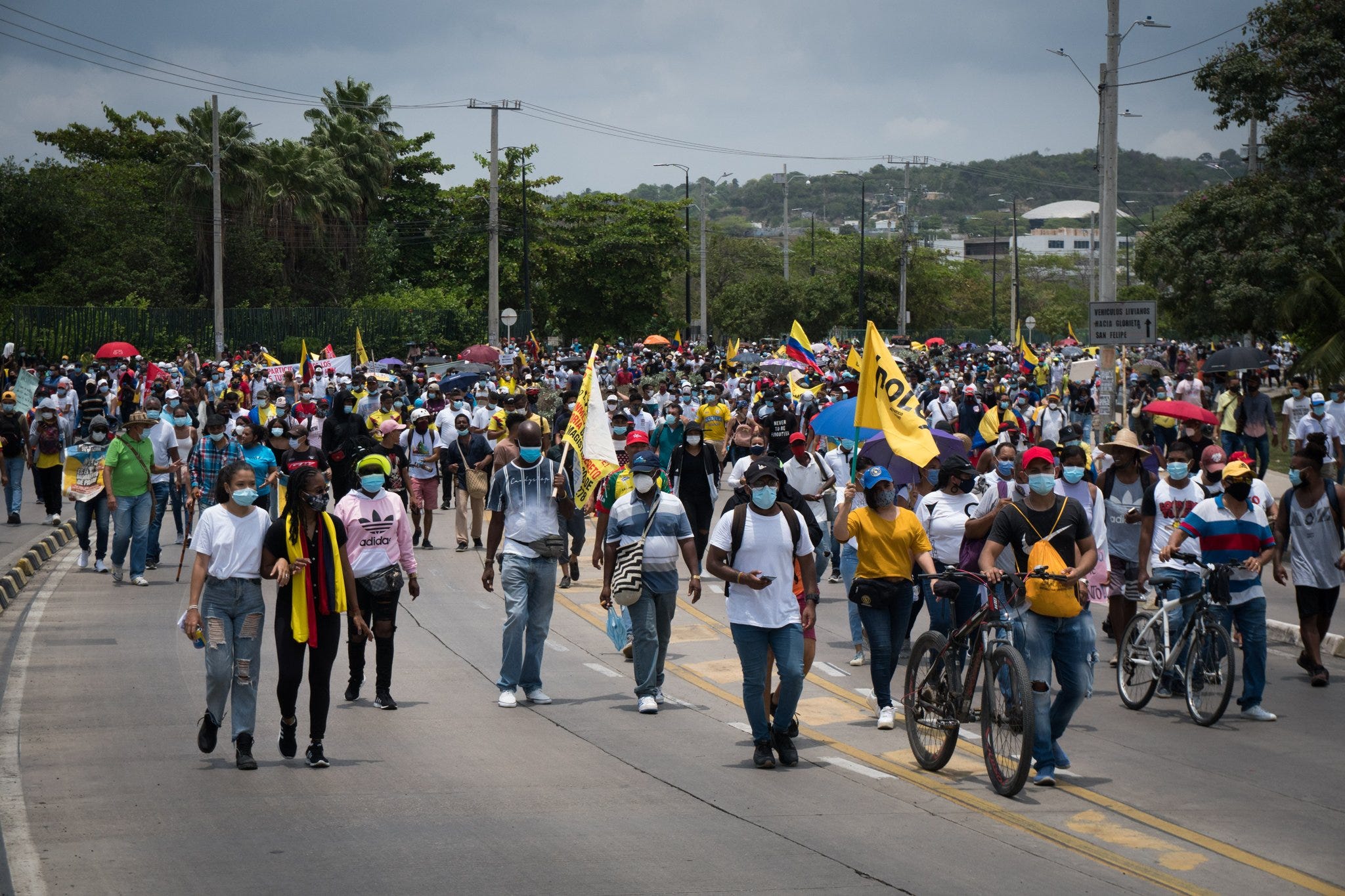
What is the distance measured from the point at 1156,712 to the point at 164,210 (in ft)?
187

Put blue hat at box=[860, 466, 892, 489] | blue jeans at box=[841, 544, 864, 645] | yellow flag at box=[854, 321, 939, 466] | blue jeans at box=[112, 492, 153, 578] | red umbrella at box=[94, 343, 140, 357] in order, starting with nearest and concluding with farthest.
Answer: blue hat at box=[860, 466, 892, 489]
blue jeans at box=[841, 544, 864, 645]
yellow flag at box=[854, 321, 939, 466]
blue jeans at box=[112, 492, 153, 578]
red umbrella at box=[94, 343, 140, 357]

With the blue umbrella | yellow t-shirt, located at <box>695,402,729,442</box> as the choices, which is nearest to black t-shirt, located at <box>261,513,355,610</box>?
the blue umbrella

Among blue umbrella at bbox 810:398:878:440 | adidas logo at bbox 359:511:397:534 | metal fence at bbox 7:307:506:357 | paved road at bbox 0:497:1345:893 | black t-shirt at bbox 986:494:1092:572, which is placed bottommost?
paved road at bbox 0:497:1345:893

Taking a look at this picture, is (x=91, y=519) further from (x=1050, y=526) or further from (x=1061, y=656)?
(x=1061, y=656)

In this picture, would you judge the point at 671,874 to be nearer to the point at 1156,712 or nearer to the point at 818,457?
the point at 1156,712

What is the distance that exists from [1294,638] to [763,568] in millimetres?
7087

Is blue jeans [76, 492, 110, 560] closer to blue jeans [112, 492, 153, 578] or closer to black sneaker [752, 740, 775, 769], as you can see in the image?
blue jeans [112, 492, 153, 578]

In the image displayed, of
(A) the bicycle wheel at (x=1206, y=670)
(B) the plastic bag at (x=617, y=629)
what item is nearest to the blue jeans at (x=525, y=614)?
(B) the plastic bag at (x=617, y=629)

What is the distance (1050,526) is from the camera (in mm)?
9047

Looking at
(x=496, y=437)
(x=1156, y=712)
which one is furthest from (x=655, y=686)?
(x=496, y=437)

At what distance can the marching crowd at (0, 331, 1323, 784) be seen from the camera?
8.71 m

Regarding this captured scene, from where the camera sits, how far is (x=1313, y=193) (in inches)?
1390

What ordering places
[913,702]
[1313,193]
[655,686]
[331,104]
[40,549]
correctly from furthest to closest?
[331,104] < [1313,193] < [40,549] < [655,686] < [913,702]

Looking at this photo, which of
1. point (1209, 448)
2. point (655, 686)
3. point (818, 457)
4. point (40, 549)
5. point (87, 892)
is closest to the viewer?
point (87, 892)
